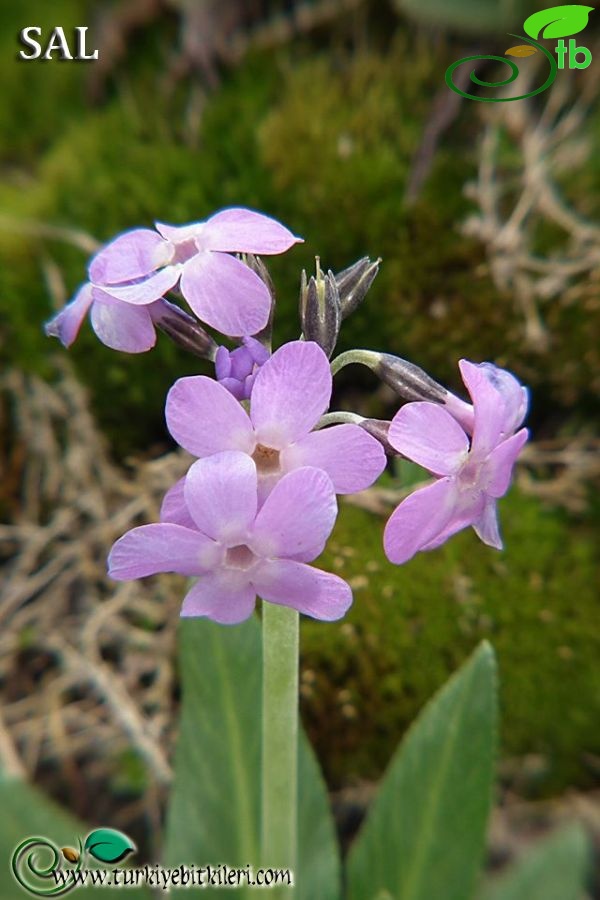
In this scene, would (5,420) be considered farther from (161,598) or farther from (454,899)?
(454,899)

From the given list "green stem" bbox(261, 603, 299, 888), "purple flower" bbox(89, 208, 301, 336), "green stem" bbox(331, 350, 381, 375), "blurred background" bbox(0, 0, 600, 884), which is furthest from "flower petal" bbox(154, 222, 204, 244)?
"blurred background" bbox(0, 0, 600, 884)

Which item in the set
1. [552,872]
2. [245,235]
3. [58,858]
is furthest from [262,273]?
[552,872]

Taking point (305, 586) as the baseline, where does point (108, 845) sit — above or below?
below

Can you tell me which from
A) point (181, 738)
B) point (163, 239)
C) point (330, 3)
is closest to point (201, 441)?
point (163, 239)

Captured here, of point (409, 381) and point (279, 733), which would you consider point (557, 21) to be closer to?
point (409, 381)

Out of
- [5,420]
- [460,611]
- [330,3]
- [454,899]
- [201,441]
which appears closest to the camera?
[201,441]

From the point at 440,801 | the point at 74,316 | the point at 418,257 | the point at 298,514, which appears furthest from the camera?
the point at 418,257
